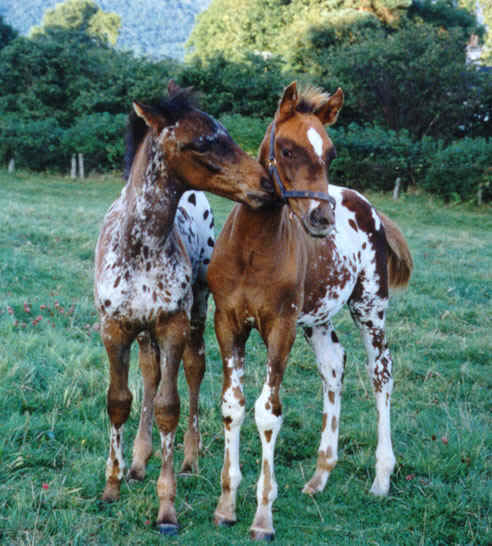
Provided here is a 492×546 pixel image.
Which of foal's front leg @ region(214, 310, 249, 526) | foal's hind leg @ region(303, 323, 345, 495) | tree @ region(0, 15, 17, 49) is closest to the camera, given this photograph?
foal's front leg @ region(214, 310, 249, 526)

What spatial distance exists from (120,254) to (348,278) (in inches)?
69.7

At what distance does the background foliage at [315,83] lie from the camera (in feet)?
67.7

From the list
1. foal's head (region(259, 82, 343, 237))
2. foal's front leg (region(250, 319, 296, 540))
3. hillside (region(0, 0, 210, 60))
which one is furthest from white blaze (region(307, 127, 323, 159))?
hillside (region(0, 0, 210, 60))

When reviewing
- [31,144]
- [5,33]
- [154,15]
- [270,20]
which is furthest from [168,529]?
[154,15]

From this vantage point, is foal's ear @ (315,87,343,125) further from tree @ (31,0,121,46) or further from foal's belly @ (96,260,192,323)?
tree @ (31,0,121,46)

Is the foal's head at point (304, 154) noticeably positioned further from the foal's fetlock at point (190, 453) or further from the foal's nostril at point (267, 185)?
the foal's fetlock at point (190, 453)

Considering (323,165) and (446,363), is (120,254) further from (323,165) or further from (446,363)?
(446,363)

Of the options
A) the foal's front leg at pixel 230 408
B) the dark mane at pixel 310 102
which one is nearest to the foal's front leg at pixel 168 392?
the foal's front leg at pixel 230 408

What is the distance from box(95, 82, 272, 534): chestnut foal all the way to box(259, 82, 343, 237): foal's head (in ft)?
0.49

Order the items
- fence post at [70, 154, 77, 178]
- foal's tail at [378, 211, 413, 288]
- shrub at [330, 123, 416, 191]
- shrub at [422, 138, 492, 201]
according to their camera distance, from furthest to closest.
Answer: fence post at [70, 154, 77, 178] → shrub at [330, 123, 416, 191] → shrub at [422, 138, 492, 201] → foal's tail at [378, 211, 413, 288]

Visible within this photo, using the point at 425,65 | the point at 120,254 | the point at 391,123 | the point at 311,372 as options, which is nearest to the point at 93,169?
the point at 391,123

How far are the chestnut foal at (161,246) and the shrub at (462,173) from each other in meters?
17.1

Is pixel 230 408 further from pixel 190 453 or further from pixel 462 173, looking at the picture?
pixel 462 173

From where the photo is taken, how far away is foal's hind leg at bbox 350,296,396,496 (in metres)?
3.99
